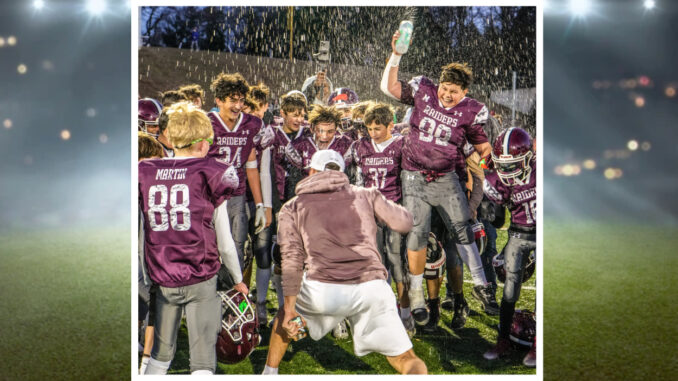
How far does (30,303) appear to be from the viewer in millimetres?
4320

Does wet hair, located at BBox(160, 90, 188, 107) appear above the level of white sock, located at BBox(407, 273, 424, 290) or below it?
above

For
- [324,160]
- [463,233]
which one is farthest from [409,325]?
[324,160]

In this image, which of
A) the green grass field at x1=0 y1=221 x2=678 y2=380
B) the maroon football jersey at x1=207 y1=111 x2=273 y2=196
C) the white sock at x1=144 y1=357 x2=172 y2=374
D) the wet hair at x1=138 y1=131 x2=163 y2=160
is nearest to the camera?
the white sock at x1=144 y1=357 x2=172 y2=374

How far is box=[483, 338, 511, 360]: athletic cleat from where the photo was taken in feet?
11.4

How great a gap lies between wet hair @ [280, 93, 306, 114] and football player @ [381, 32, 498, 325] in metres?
0.60

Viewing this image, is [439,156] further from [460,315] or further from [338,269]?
[338,269]

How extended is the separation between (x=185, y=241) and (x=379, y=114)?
161 cm

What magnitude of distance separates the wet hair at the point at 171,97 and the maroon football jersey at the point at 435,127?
148 centimetres

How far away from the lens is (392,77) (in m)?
3.58

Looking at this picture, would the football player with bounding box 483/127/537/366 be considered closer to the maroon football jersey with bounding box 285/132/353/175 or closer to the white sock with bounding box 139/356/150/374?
the maroon football jersey with bounding box 285/132/353/175

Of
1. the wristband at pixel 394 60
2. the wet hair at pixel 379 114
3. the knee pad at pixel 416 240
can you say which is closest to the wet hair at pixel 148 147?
the wet hair at pixel 379 114

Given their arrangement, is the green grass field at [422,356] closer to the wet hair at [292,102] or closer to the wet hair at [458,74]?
the wet hair at [458,74]

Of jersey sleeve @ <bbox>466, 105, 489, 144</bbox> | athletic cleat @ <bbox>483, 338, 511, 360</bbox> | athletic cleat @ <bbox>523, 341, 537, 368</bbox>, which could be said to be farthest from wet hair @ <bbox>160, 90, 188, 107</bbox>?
athletic cleat @ <bbox>523, 341, 537, 368</bbox>

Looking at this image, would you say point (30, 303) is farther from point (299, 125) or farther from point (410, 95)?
point (410, 95)
